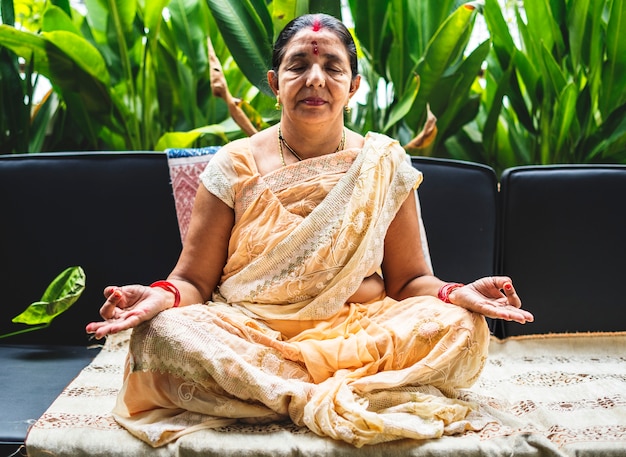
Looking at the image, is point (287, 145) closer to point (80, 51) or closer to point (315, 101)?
point (315, 101)

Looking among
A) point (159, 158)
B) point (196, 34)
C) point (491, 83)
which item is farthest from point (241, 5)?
point (491, 83)

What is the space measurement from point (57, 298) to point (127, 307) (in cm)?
51

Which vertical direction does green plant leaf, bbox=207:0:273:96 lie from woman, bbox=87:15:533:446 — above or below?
above

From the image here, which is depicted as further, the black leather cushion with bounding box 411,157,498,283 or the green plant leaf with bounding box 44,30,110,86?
the green plant leaf with bounding box 44,30,110,86

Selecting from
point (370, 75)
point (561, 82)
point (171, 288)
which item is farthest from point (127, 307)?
point (561, 82)

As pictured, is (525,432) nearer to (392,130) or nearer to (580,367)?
(580,367)

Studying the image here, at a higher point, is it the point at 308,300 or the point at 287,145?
the point at 287,145

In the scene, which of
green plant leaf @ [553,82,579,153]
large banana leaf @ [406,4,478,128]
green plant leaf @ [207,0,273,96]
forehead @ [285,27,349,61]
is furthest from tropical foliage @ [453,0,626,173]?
forehead @ [285,27,349,61]

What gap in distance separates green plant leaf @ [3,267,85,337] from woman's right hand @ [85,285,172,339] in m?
0.44

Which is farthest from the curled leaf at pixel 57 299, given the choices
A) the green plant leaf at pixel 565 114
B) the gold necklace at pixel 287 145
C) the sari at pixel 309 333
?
the green plant leaf at pixel 565 114

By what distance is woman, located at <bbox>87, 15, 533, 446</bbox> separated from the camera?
146 cm

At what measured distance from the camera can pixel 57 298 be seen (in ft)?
6.39

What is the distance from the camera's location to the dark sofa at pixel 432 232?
2.13m

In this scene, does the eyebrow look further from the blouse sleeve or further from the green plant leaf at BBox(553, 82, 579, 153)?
the green plant leaf at BBox(553, 82, 579, 153)
